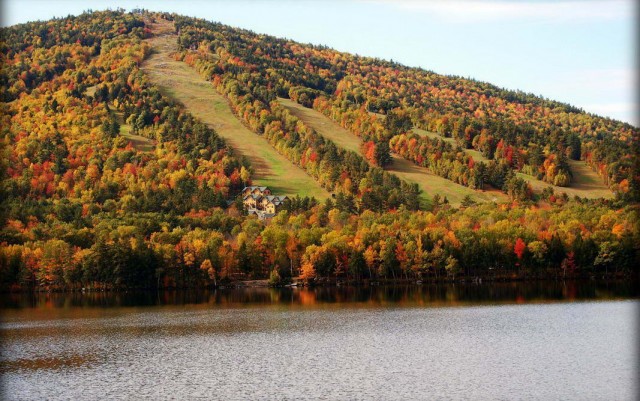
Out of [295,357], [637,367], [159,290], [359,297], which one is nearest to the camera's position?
[637,367]

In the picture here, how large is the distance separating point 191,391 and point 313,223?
118 meters

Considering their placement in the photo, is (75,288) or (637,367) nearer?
(637,367)

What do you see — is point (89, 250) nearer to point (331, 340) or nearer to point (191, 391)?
point (331, 340)

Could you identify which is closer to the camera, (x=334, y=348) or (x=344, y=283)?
(x=334, y=348)

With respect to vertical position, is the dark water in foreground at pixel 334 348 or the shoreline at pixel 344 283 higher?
the shoreline at pixel 344 283

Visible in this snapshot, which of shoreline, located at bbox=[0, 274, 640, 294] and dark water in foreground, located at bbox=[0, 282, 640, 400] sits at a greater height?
shoreline, located at bbox=[0, 274, 640, 294]

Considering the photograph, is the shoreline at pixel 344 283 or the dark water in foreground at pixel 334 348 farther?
the shoreline at pixel 344 283

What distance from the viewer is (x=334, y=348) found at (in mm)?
78562

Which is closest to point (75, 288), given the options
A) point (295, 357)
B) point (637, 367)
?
point (295, 357)

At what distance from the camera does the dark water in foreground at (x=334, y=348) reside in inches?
2435

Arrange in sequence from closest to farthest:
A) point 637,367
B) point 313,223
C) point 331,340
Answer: point 637,367, point 331,340, point 313,223

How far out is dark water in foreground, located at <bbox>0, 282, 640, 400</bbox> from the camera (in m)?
61.8

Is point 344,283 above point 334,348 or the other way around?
above

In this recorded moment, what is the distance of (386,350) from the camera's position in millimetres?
76438
